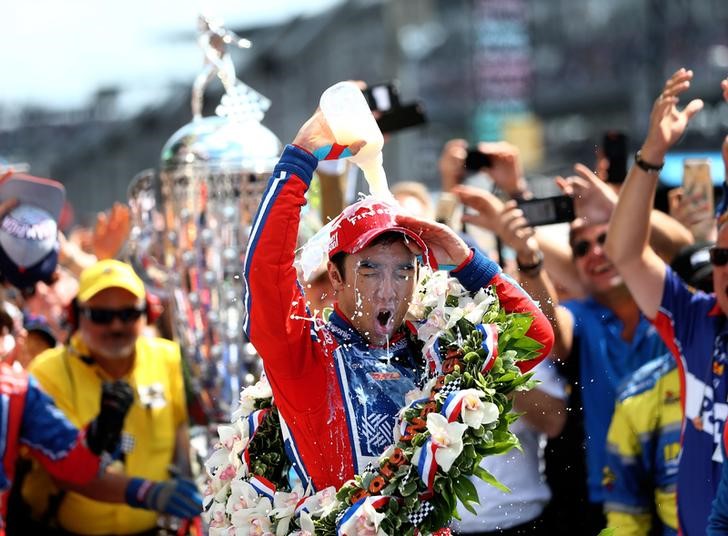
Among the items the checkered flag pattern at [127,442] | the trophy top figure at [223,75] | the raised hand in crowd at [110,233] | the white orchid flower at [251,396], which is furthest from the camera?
the raised hand in crowd at [110,233]

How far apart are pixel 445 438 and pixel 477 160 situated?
3.46 meters

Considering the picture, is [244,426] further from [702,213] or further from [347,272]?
[702,213]

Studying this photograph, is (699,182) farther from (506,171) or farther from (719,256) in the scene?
(719,256)

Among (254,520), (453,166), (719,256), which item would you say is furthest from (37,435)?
(453,166)

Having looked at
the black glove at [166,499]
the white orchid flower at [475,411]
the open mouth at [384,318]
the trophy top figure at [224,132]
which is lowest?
the black glove at [166,499]

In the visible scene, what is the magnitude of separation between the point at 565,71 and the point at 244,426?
108 ft

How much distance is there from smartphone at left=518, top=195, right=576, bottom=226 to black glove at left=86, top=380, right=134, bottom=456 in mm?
1905

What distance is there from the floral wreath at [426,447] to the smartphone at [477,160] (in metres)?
2.93

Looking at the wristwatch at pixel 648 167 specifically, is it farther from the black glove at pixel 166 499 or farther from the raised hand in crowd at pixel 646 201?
the black glove at pixel 166 499

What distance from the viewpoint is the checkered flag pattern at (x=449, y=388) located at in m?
3.38

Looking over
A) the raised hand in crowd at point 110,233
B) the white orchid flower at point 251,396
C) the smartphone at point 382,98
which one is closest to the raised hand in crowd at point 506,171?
the smartphone at point 382,98

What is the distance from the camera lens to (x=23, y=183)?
6059 millimetres

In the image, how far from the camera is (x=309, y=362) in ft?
11.6

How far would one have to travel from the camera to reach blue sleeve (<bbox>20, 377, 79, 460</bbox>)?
17.2 ft
